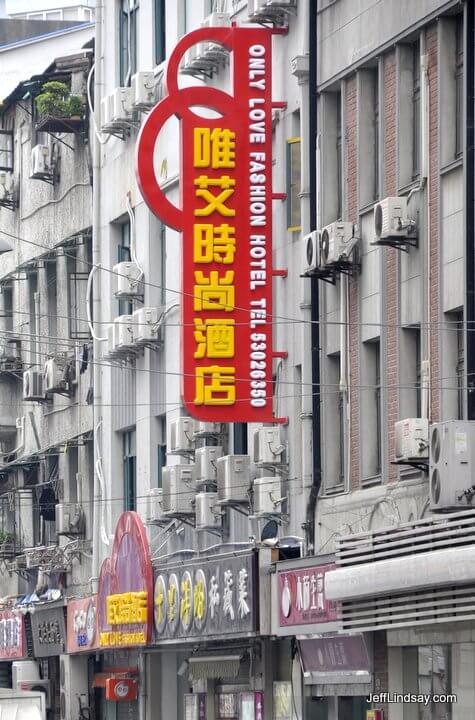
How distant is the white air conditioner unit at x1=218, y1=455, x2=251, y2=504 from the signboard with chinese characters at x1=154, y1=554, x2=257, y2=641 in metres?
0.95

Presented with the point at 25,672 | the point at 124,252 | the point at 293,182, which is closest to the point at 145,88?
the point at 124,252

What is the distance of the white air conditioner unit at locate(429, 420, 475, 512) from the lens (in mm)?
22969

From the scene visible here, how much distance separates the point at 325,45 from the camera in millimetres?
28672

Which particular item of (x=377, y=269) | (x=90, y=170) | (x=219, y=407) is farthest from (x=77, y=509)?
(x=377, y=269)

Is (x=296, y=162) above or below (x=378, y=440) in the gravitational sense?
above

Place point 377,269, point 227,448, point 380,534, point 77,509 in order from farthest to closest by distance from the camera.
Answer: point 77,509 → point 227,448 → point 377,269 → point 380,534

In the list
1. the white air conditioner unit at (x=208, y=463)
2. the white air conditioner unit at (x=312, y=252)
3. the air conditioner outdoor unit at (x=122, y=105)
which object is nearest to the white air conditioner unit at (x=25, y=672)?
the white air conditioner unit at (x=208, y=463)

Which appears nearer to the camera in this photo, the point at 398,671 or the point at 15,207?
the point at 398,671

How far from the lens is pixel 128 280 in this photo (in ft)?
117

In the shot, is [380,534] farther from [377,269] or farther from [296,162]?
[296,162]

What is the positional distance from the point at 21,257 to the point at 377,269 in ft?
64.0

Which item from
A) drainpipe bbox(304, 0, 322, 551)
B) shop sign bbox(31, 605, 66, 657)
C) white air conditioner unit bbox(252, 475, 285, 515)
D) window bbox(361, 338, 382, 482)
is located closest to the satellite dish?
white air conditioner unit bbox(252, 475, 285, 515)

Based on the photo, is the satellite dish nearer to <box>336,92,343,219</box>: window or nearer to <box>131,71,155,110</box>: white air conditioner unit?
<box>336,92,343,219</box>: window

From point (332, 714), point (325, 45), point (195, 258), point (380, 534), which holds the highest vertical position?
point (325, 45)
